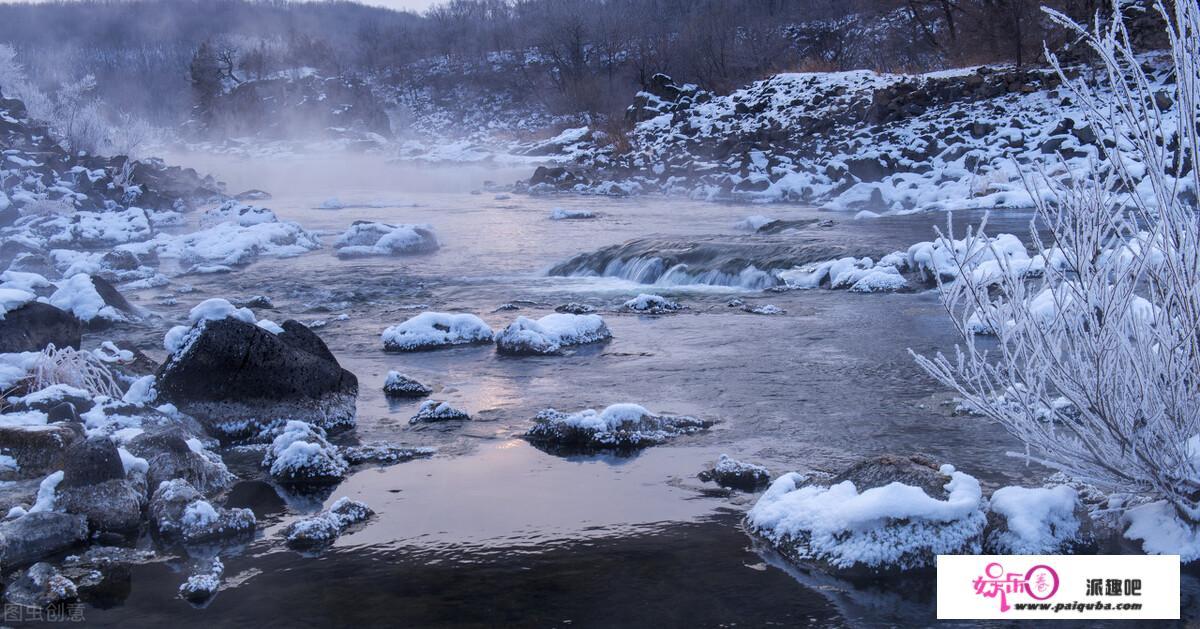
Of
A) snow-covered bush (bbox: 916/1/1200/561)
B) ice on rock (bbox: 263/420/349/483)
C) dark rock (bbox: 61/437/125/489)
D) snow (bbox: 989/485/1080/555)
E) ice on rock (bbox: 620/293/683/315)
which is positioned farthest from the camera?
ice on rock (bbox: 620/293/683/315)

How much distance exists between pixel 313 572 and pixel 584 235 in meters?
14.1

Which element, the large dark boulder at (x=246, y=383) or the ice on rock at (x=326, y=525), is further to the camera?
the large dark boulder at (x=246, y=383)

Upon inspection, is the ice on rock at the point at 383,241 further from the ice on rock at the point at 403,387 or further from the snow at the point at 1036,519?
the snow at the point at 1036,519

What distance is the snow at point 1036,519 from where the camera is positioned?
4262 mm

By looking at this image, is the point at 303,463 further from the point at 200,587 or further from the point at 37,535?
the point at 200,587

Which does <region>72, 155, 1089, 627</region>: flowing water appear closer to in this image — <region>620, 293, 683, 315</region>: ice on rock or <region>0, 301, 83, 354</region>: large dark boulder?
<region>620, 293, 683, 315</region>: ice on rock

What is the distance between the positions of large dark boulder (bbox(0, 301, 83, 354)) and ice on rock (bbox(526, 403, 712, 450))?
4306 mm

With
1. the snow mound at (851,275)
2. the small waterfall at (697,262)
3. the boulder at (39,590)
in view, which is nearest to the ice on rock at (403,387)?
the boulder at (39,590)

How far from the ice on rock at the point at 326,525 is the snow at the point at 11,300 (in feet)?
14.9

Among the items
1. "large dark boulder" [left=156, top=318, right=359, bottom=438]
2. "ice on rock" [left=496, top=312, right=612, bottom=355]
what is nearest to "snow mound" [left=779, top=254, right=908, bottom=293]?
"ice on rock" [left=496, top=312, right=612, bottom=355]

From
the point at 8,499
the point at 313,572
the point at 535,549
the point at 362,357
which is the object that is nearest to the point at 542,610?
the point at 535,549

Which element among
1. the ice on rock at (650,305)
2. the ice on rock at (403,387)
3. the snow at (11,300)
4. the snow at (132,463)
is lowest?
the ice on rock at (650,305)

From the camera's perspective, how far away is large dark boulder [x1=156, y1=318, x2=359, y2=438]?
661 centimetres
